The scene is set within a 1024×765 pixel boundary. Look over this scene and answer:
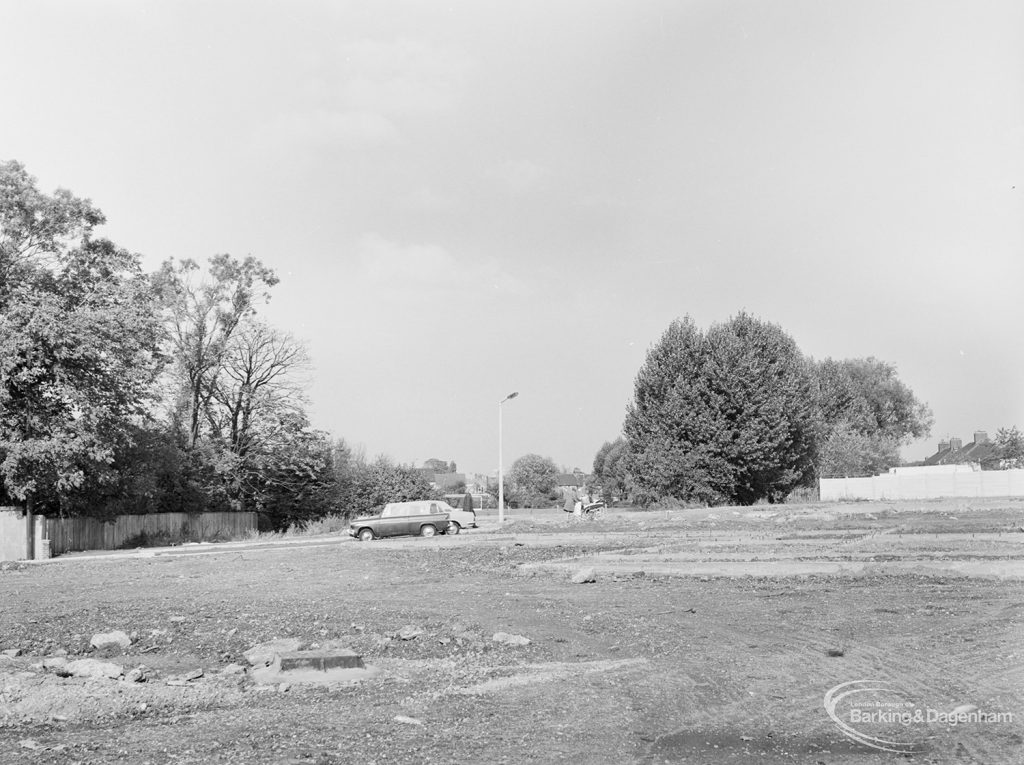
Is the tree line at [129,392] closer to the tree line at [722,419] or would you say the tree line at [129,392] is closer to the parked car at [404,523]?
the parked car at [404,523]

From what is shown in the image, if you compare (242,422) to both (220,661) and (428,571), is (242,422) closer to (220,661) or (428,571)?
(428,571)

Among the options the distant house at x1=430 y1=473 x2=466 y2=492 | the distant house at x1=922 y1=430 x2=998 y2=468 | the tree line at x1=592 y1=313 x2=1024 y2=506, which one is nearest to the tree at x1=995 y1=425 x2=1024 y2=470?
the distant house at x1=922 y1=430 x2=998 y2=468

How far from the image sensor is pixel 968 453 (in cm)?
9862

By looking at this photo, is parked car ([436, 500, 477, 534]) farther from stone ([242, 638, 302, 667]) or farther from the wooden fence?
stone ([242, 638, 302, 667])

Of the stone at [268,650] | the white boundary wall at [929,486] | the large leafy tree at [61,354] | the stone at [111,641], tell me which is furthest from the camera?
the white boundary wall at [929,486]

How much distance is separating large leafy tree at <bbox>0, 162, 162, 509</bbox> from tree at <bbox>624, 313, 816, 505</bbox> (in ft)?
104

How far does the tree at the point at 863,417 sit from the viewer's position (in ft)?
267

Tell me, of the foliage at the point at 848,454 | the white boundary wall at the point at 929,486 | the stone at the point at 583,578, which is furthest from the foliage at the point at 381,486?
the stone at the point at 583,578

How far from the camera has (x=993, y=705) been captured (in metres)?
7.70

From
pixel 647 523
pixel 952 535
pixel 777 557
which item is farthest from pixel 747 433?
pixel 777 557

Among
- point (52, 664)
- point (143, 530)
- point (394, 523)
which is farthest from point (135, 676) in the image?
point (143, 530)

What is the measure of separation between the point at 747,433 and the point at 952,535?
94.2ft

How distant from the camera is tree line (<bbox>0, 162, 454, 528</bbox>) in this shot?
111ft

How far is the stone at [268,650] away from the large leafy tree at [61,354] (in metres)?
26.0
